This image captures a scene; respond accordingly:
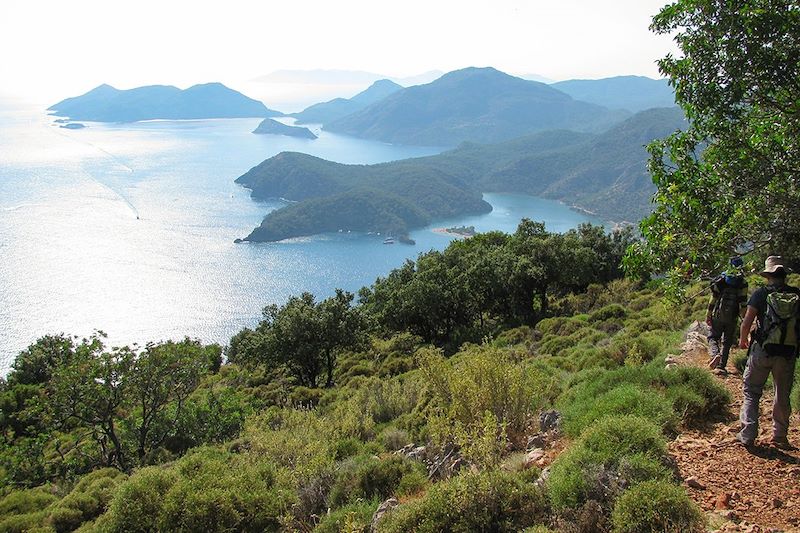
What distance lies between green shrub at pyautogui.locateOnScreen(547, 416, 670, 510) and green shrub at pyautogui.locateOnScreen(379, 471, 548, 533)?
0.88ft

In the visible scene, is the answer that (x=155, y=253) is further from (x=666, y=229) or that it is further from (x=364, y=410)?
(x=666, y=229)

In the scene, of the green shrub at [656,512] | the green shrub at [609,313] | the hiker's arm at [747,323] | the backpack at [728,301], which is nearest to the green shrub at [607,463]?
the green shrub at [656,512]

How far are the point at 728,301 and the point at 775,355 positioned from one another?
3.28m

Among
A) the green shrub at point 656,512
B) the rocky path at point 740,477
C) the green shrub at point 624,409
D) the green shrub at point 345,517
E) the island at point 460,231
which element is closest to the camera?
the green shrub at point 656,512

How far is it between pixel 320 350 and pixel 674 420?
21994mm

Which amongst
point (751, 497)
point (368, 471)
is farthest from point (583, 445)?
point (368, 471)

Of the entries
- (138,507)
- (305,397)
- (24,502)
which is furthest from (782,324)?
(305,397)

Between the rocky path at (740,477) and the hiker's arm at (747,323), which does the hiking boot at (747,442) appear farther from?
the hiker's arm at (747,323)

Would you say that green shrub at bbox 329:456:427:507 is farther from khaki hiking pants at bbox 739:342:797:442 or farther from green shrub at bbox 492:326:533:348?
green shrub at bbox 492:326:533:348

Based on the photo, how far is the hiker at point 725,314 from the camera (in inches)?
336

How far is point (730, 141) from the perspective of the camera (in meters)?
6.00

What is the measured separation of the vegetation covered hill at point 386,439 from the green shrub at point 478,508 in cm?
2

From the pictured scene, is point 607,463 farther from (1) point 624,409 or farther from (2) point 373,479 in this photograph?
(2) point 373,479

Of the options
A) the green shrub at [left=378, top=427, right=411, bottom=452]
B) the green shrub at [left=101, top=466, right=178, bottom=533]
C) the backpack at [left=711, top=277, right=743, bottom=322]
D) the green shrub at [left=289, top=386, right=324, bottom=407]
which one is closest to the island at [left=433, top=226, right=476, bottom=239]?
the green shrub at [left=289, top=386, right=324, bottom=407]
